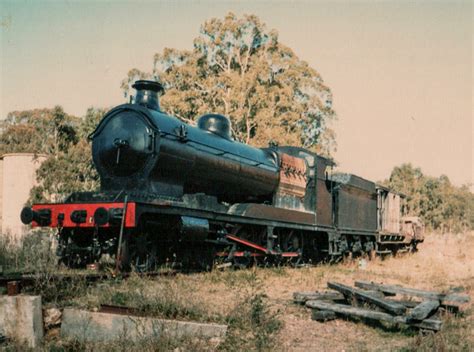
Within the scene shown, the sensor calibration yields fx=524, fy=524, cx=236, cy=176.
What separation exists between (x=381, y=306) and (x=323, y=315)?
0.74 m

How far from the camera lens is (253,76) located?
3097 centimetres

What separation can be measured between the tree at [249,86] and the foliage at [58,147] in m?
5.09

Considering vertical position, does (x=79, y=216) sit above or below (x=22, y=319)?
above

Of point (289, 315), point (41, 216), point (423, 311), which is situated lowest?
point (289, 315)

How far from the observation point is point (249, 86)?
1203 inches

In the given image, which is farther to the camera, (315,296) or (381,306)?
(315,296)

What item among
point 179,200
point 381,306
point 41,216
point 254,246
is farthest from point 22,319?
point 254,246

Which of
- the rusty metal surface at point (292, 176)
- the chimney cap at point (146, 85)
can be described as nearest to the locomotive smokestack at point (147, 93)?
the chimney cap at point (146, 85)

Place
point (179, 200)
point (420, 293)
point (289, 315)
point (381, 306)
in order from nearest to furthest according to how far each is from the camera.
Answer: point (381, 306) → point (289, 315) → point (420, 293) → point (179, 200)

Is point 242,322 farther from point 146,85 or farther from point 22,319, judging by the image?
point 146,85

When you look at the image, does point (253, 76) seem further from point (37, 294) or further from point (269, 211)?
point (37, 294)

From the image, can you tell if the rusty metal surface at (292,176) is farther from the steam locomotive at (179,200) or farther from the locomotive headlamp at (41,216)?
the locomotive headlamp at (41,216)

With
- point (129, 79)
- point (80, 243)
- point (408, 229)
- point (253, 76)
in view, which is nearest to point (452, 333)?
point (80, 243)

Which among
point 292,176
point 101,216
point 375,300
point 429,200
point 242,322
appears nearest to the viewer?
point 242,322
